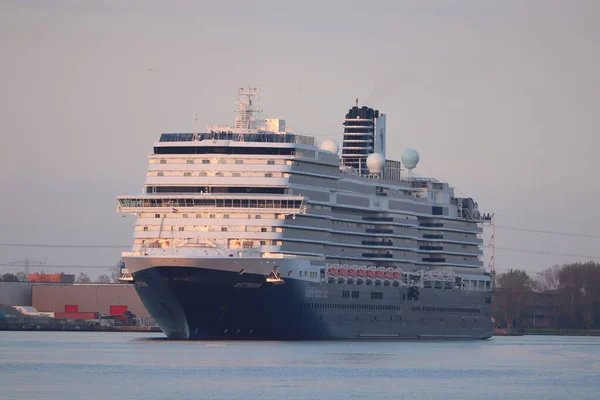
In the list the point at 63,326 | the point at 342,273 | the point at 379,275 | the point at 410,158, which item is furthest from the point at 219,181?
the point at 63,326

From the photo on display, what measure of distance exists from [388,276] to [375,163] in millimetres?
11222

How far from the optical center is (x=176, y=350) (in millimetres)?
102250

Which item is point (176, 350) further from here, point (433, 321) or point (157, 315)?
point (433, 321)

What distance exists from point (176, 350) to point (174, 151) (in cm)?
1925

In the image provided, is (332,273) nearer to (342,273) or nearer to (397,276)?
(342,273)

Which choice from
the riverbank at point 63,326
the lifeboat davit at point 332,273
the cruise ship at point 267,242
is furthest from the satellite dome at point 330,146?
the riverbank at point 63,326

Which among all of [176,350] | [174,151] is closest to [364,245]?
[174,151]

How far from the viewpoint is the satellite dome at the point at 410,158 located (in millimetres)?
142000

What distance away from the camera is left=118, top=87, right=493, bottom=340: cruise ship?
4306 inches

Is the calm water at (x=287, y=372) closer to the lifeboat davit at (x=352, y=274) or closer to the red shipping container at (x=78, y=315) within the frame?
the lifeboat davit at (x=352, y=274)

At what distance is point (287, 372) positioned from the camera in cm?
8625

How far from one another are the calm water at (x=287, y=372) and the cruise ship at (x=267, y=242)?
274 cm

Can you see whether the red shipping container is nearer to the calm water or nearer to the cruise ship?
the cruise ship

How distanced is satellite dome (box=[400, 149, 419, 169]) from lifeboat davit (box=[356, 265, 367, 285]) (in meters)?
19.7
